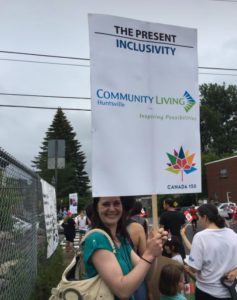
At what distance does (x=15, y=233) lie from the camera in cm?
506

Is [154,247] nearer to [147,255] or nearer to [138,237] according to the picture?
[147,255]

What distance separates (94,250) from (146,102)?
1070mm

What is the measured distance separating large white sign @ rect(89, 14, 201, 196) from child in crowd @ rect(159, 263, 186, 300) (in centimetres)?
98

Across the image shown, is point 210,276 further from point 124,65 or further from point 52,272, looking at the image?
point 52,272

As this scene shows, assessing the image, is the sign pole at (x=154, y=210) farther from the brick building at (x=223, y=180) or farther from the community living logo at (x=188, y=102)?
the brick building at (x=223, y=180)

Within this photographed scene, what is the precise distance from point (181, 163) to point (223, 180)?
57790mm

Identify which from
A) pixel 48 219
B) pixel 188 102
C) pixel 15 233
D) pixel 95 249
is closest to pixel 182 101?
pixel 188 102

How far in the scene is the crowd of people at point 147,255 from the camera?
260 cm

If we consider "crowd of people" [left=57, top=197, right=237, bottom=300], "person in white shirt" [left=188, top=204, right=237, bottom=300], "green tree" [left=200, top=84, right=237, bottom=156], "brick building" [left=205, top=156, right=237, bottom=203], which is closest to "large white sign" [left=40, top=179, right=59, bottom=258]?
"crowd of people" [left=57, top=197, right=237, bottom=300]

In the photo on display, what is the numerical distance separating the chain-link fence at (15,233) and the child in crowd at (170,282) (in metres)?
1.48

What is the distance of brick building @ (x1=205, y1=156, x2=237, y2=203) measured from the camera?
56.2 m

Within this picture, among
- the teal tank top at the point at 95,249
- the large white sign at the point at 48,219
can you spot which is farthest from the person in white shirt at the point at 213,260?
the large white sign at the point at 48,219

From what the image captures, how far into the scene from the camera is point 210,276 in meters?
4.38

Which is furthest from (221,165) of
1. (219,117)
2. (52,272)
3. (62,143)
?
(52,272)
